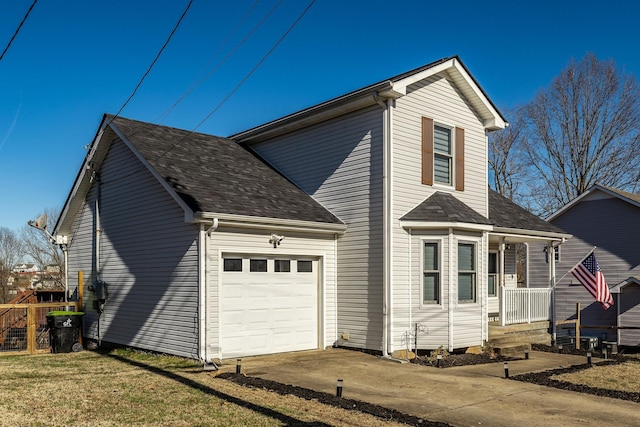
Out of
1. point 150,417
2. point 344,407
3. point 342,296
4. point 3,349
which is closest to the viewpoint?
point 150,417

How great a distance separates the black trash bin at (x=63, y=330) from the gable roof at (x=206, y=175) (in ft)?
12.6

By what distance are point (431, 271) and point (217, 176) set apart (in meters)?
5.58

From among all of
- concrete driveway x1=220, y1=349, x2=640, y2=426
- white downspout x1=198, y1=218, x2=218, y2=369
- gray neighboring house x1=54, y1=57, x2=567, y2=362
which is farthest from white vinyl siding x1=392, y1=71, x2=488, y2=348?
white downspout x1=198, y1=218, x2=218, y2=369


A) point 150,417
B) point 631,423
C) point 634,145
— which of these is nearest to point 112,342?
point 150,417

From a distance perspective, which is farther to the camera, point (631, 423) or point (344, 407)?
point (344, 407)

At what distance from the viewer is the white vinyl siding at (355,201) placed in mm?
13578

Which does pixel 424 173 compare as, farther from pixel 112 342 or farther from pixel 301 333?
pixel 112 342

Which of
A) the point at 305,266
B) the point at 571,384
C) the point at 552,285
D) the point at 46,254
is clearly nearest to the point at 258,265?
the point at 305,266

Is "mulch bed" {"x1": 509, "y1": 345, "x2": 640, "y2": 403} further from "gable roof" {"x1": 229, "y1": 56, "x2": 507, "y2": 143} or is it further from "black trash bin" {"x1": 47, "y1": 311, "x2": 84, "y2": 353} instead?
"black trash bin" {"x1": 47, "y1": 311, "x2": 84, "y2": 353}

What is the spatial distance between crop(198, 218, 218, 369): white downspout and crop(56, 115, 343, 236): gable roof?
53 cm

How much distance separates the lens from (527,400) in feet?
29.4

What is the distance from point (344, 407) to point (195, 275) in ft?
16.9

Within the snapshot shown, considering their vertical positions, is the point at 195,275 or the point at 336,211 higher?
the point at 336,211

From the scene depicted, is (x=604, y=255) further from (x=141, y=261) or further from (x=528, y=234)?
(x=141, y=261)
